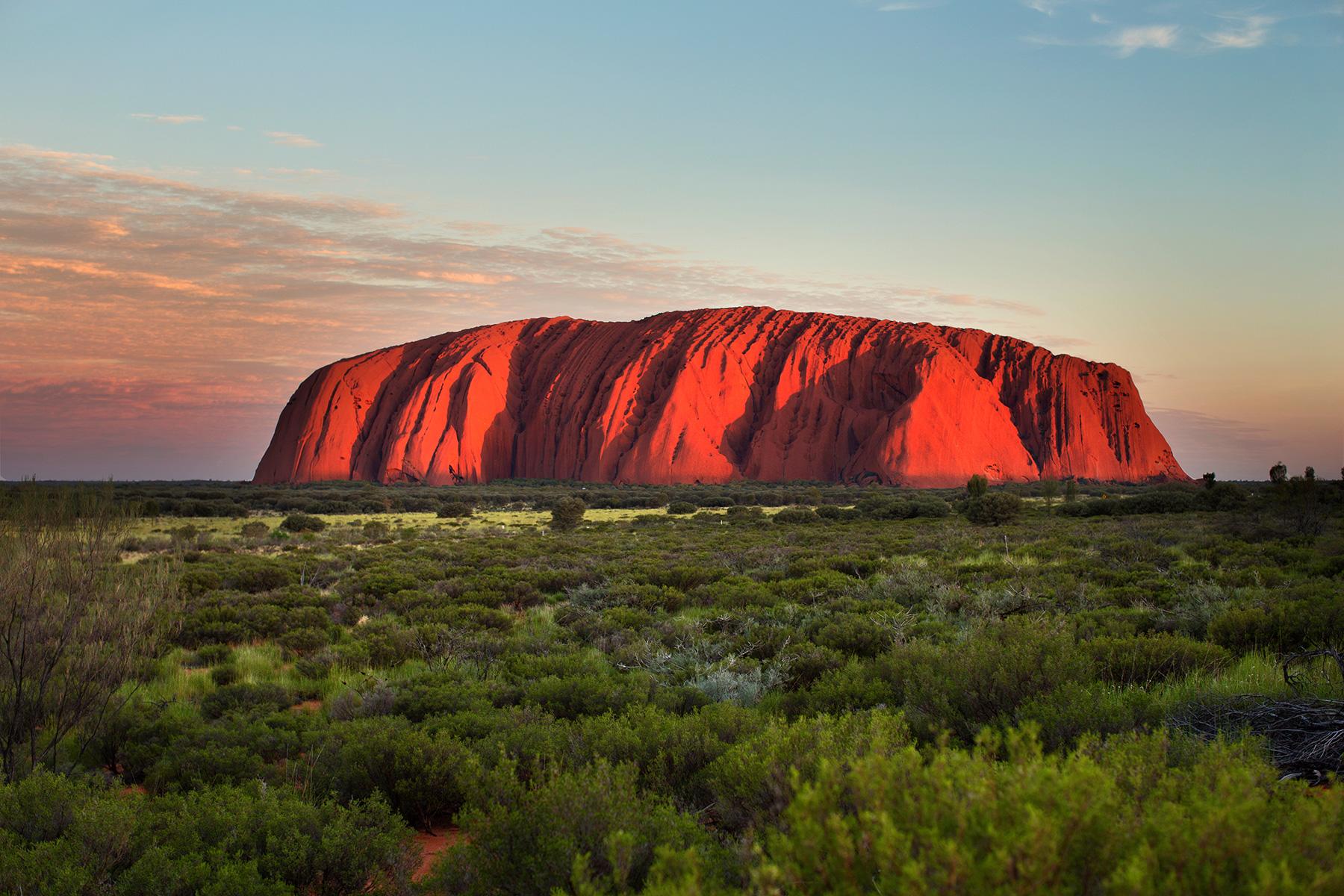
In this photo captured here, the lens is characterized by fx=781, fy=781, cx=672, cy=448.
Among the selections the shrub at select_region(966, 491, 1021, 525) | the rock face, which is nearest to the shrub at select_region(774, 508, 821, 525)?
the shrub at select_region(966, 491, 1021, 525)

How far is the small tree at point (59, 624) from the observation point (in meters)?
5.82

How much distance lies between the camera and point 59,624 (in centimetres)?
612

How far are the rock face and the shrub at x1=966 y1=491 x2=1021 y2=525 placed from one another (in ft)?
148

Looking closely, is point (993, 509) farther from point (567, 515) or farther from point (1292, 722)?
point (1292, 722)

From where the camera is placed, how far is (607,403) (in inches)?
3339

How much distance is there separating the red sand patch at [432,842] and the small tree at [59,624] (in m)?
2.71

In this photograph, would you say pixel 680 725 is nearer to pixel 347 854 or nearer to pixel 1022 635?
pixel 347 854

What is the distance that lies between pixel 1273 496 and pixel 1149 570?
42.6 ft

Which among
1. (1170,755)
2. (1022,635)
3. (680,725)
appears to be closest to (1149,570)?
(1022,635)

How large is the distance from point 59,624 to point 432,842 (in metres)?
3.63

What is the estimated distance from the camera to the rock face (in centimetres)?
8106

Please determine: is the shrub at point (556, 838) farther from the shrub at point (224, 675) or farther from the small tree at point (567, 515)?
the small tree at point (567, 515)

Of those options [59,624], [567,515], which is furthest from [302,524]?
[59,624]

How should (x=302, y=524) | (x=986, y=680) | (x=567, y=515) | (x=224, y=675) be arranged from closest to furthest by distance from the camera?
1. (x=986, y=680)
2. (x=224, y=675)
3. (x=302, y=524)
4. (x=567, y=515)
